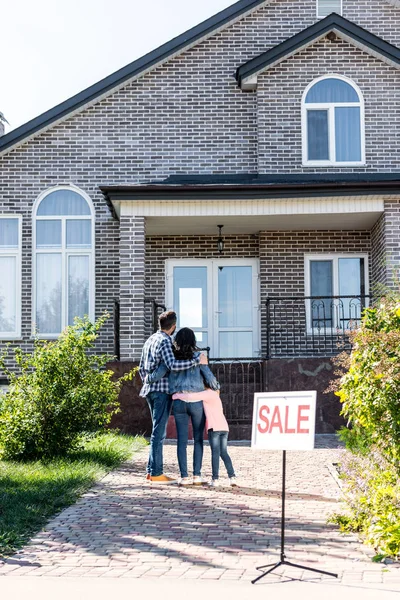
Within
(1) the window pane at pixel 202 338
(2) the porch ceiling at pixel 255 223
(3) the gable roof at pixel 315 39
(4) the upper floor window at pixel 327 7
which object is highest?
(4) the upper floor window at pixel 327 7

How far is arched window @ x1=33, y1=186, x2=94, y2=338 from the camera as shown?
16781mm

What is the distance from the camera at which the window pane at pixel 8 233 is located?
1692cm

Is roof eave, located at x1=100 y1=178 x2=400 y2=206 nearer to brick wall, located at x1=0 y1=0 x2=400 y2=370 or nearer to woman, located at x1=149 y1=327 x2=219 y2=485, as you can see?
brick wall, located at x1=0 y1=0 x2=400 y2=370

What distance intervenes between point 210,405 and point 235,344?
7.45 m

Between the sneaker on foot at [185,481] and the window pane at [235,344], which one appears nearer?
the sneaker on foot at [185,481]

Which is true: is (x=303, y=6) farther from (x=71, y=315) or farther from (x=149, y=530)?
(x=149, y=530)

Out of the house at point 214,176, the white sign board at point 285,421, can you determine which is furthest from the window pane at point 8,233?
the white sign board at point 285,421

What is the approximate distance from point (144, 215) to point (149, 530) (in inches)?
334

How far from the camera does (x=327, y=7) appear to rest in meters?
18.2

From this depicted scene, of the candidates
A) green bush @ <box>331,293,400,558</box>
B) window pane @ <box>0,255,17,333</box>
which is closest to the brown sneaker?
green bush @ <box>331,293,400,558</box>

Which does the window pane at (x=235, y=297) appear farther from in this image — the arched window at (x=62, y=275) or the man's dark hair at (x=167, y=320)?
the man's dark hair at (x=167, y=320)

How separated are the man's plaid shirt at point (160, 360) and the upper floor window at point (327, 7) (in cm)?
1082

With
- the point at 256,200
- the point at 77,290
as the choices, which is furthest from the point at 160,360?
the point at 77,290

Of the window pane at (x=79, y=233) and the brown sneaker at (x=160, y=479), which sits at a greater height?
the window pane at (x=79, y=233)
